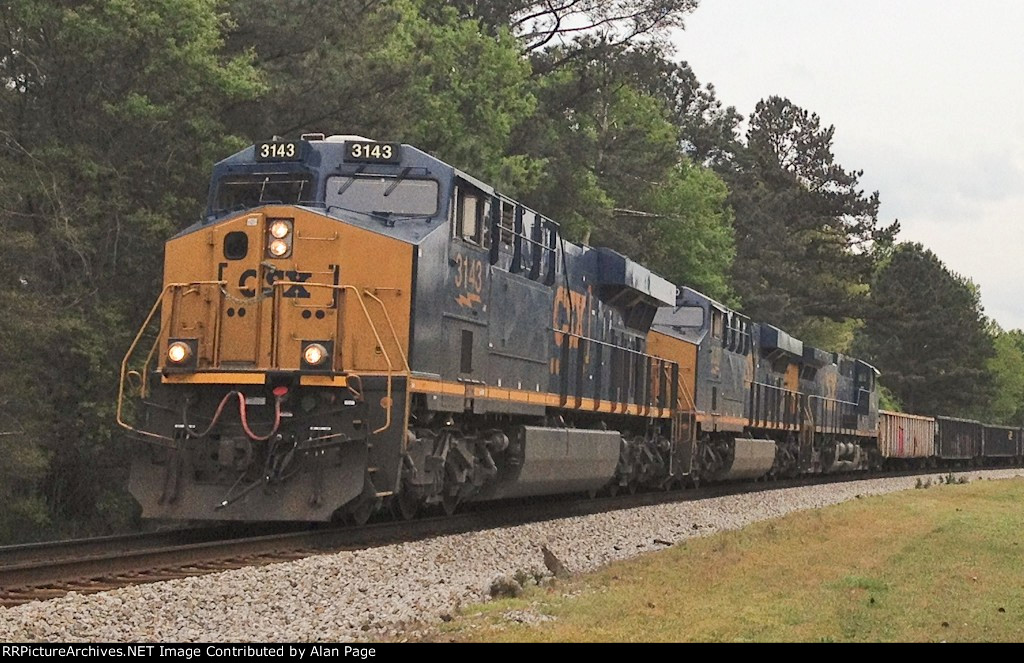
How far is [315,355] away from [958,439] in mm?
46608

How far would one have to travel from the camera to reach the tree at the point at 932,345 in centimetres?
7675

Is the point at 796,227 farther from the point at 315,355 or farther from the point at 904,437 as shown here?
the point at 315,355

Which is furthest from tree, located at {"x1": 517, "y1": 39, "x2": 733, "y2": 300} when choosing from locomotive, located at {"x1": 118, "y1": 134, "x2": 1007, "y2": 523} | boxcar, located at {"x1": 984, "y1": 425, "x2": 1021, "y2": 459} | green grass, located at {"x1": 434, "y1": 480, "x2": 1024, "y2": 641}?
green grass, located at {"x1": 434, "y1": 480, "x2": 1024, "y2": 641}

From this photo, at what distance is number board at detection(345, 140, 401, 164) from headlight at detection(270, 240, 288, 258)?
148 centimetres

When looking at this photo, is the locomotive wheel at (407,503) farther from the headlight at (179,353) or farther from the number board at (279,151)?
the number board at (279,151)

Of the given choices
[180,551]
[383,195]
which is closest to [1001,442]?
[383,195]

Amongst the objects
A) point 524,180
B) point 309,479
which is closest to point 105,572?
point 309,479

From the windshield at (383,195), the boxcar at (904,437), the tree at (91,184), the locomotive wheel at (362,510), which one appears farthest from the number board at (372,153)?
the boxcar at (904,437)

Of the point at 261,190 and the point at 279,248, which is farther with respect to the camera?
the point at 261,190

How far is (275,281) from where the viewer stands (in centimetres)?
1378

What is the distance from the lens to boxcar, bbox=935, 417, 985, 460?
52.5 meters

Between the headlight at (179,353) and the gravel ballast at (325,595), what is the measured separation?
2.97 m

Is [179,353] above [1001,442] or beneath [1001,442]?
above

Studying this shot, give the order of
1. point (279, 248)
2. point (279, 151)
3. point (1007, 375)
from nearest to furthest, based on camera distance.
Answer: point (279, 248), point (279, 151), point (1007, 375)
